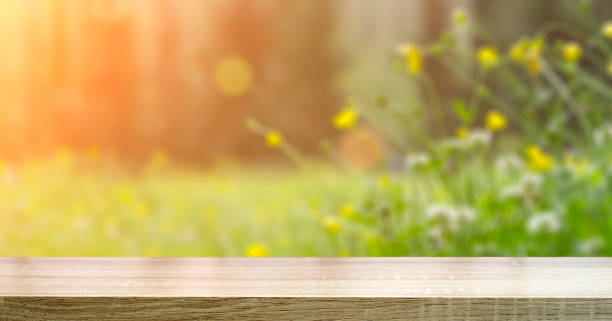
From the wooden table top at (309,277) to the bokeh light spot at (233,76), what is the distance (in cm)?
434

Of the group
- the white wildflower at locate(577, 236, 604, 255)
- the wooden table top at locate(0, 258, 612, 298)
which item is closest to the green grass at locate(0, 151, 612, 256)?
the white wildflower at locate(577, 236, 604, 255)

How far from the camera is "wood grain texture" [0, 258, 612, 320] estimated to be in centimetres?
43

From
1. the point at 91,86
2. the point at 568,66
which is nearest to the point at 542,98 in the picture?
the point at 568,66

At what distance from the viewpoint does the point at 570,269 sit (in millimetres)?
521

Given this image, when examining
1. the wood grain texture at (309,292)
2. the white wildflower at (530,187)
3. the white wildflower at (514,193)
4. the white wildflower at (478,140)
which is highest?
the white wildflower at (478,140)

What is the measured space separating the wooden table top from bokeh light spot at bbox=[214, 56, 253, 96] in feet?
14.2

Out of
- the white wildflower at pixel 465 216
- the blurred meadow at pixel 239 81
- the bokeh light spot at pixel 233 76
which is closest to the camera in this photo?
the white wildflower at pixel 465 216

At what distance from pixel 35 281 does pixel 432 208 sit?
3.55ft

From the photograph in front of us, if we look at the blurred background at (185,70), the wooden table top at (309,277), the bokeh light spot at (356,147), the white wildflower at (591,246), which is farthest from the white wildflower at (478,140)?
the blurred background at (185,70)

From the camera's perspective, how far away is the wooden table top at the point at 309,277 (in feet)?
1.47

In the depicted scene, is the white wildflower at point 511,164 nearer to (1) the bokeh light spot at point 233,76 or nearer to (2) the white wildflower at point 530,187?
(2) the white wildflower at point 530,187

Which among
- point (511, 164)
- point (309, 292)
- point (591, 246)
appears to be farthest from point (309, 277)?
point (511, 164)

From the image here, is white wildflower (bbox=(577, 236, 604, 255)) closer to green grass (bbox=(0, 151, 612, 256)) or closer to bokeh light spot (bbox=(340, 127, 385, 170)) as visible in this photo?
green grass (bbox=(0, 151, 612, 256))

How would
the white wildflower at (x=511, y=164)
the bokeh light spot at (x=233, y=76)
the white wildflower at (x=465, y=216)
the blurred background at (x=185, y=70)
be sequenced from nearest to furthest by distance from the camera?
the white wildflower at (x=465, y=216) → the white wildflower at (x=511, y=164) → the blurred background at (x=185, y=70) → the bokeh light spot at (x=233, y=76)
